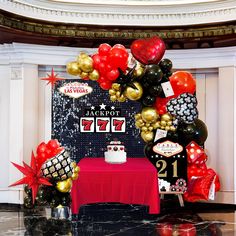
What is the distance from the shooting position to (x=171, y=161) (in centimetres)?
610

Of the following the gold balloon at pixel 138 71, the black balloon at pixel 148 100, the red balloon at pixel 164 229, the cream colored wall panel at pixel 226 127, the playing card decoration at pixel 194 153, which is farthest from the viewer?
the cream colored wall panel at pixel 226 127

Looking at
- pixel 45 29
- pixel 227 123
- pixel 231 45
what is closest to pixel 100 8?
pixel 45 29

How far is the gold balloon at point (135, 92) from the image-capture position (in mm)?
5656

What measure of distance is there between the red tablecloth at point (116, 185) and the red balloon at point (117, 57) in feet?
4.16

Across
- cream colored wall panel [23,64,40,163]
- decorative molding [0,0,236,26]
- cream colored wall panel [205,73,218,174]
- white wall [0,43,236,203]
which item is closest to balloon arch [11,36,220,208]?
white wall [0,43,236,203]

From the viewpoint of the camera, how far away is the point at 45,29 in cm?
651

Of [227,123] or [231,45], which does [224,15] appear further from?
[227,123]

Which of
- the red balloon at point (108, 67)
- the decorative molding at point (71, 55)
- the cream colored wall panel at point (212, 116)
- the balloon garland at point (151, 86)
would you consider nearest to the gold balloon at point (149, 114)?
the balloon garland at point (151, 86)

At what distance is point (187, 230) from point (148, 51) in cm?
219

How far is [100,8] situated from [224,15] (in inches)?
72.9

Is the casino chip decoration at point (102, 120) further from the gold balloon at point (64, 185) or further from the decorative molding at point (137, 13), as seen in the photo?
the gold balloon at point (64, 185)

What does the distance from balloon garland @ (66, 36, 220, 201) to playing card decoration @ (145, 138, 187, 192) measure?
11 cm

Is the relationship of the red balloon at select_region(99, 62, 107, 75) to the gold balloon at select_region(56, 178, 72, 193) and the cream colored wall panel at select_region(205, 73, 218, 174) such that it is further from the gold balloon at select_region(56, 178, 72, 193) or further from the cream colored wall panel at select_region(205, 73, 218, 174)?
the cream colored wall panel at select_region(205, 73, 218, 174)

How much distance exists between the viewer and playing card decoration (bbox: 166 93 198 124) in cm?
585
